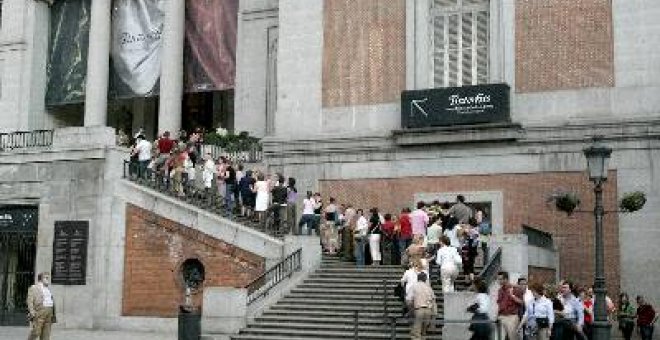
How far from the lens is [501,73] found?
24.7 meters

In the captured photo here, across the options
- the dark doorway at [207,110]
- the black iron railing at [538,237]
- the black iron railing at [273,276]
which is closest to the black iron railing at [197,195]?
the black iron railing at [273,276]

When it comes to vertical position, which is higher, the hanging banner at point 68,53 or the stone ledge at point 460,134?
the hanging banner at point 68,53

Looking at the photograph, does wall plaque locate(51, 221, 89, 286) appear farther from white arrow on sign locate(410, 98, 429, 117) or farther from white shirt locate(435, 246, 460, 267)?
white shirt locate(435, 246, 460, 267)

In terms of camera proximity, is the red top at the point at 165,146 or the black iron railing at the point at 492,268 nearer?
the black iron railing at the point at 492,268

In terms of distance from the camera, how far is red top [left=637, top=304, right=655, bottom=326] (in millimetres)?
20969

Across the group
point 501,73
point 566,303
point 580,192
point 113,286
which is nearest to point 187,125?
point 113,286

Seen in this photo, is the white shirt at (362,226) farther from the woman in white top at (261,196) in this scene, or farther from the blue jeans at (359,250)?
the woman in white top at (261,196)

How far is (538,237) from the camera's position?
71.5ft

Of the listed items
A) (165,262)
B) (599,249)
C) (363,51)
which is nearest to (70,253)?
(165,262)

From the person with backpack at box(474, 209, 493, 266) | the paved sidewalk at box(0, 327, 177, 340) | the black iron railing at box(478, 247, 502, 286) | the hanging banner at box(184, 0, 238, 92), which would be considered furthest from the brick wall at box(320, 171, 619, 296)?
the hanging banner at box(184, 0, 238, 92)

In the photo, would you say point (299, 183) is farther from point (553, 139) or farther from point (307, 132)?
point (553, 139)

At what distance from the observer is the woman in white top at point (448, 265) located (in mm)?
18172

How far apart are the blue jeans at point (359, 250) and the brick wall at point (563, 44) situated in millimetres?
6108

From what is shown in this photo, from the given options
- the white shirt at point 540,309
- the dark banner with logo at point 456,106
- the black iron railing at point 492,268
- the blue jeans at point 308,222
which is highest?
the dark banner with logo at point 456,106
